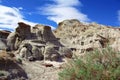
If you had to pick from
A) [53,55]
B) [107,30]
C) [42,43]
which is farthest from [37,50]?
[107,30]

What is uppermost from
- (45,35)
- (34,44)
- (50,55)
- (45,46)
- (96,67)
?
(45,35)

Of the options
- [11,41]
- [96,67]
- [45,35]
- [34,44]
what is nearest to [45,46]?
[34,44]

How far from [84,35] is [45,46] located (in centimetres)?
1891

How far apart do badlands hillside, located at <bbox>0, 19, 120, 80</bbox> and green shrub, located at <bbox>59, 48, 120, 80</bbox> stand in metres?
0.87

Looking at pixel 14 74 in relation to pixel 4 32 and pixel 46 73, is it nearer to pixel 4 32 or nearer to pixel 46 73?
pixel 46 73

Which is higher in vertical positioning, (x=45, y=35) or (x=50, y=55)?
(x=45, y=35)

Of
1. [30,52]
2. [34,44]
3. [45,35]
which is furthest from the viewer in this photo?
[45,35]

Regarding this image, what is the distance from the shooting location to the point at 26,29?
48594 millimetres

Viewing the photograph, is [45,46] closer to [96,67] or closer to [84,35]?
[84,35]

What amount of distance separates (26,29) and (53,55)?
10178 millimetres

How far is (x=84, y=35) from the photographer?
202ft

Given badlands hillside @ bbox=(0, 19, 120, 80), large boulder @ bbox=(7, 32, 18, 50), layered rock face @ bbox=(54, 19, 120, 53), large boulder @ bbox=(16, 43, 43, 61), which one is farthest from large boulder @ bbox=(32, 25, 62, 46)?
large boulder @ bbox=(16, 43, 43, 61)

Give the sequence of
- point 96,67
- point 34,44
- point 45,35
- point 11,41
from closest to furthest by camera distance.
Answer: point 96,67, point 34,44, point 11,41, point 45,35

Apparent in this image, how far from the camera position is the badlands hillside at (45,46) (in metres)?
28.1
